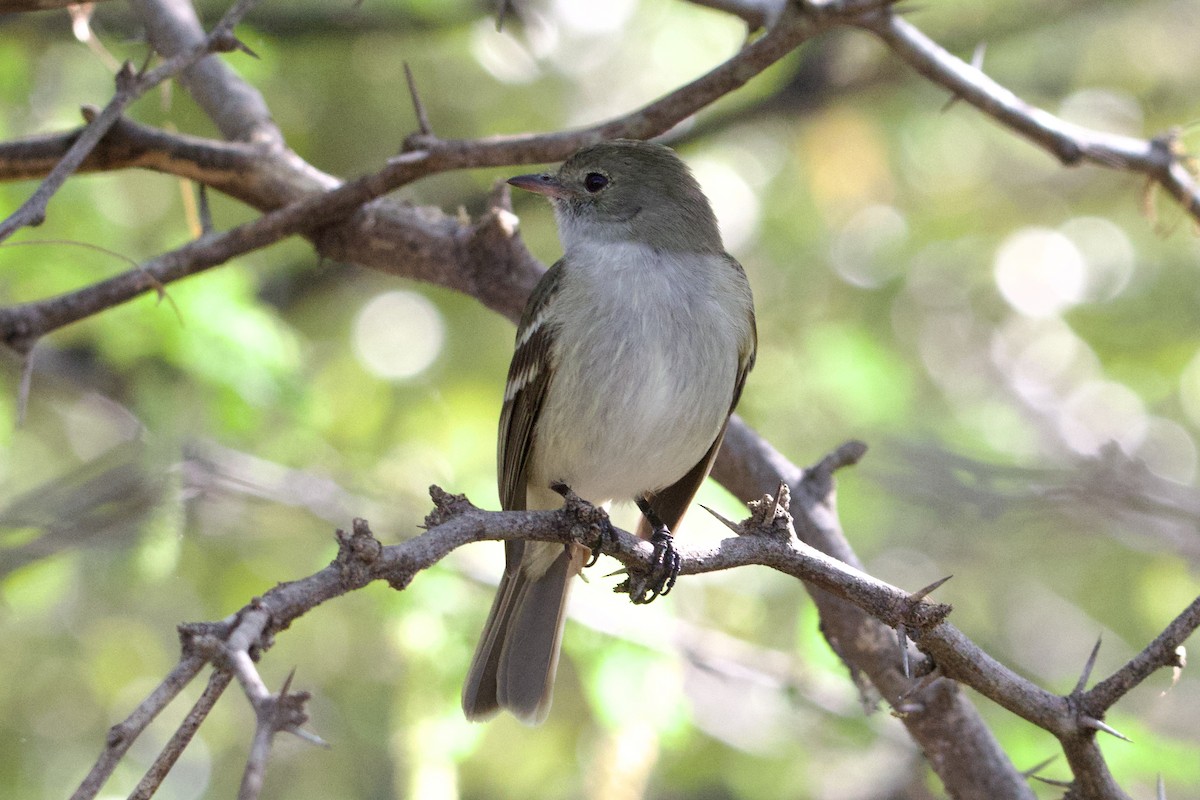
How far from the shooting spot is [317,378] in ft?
22.7

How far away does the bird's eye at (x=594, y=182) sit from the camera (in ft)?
15.7

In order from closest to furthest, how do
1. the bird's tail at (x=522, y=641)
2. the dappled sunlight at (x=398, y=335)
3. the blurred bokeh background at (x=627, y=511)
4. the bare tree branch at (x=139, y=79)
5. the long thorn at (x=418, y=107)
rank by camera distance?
1. the bare tree branch at (x=139, y=79)
2. the long thorn at (x=418, y=107)
3. the bird's tail at (x=522, y=641)
4. the blurred bokeh background at (x=627, y=511)
5. the dappled sunlight at (x=398, y=335)

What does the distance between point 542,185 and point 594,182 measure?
202 millimetres

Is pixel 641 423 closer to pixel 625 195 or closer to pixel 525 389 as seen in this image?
pixel 525 389

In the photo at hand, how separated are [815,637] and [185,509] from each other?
2.88 meters

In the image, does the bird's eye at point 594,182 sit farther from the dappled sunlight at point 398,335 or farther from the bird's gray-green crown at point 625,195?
the dappled sunlight at point 398,335

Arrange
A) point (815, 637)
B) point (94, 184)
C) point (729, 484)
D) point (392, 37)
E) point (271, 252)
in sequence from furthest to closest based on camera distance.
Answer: point (271, 252) → point (392, 37) → point (94, 184) → point (815, 637) → point (729, 484)

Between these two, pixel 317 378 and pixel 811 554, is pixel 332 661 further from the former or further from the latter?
pixel 811 554

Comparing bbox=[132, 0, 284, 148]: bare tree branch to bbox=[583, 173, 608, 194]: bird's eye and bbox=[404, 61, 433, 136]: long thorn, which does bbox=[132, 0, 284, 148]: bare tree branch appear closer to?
bbox=[404, 61, 433, 136]: long thorn

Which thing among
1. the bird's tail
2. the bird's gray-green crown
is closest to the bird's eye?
the bird's gray-green crown

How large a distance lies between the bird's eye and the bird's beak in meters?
0.09

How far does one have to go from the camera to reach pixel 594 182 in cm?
482

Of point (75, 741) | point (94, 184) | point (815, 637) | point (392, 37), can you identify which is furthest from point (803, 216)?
point (75, 741)

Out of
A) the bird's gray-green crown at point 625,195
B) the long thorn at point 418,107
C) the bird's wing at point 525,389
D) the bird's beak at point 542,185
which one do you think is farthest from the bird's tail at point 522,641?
the long thorn at point 418,107
